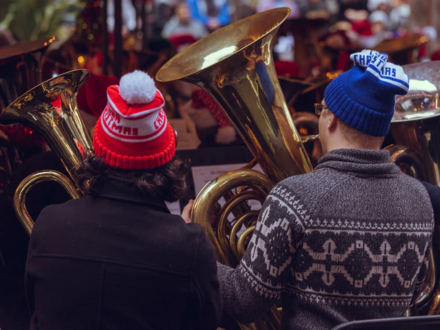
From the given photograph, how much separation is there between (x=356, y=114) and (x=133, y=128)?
0.57 meters

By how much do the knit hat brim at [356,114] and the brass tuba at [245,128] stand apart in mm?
300

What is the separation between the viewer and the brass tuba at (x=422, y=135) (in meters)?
1.78

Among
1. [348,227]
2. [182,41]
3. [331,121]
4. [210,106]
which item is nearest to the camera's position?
[348,227]

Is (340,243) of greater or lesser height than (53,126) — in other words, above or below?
below

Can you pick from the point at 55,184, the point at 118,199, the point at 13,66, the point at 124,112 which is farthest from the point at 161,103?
the point at 13,66

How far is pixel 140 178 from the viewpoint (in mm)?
1181

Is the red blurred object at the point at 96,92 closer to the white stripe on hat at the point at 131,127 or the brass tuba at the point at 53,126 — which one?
the brass tuba at the point at 53,126

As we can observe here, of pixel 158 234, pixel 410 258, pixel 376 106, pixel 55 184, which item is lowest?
pixel 410 258

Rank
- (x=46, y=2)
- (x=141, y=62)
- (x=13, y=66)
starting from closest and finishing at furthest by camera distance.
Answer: (x=13, y=66) < (x=141, y=62) < (x=46, y=2)

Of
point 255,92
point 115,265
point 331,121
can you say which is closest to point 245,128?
point 255,92

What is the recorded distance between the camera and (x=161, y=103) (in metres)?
1.22

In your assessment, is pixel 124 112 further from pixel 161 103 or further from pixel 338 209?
pixel 338 209

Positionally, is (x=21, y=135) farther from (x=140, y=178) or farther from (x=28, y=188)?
(x=140, y=178)

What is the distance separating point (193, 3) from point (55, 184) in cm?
775
